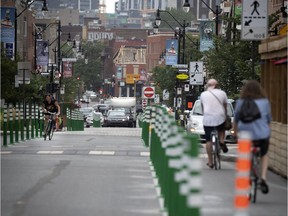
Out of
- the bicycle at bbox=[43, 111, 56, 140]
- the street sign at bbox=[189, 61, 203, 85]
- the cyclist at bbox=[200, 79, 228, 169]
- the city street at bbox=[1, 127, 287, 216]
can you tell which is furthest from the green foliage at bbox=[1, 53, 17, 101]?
the cyclist at bbox=[200, 79, 228, 169]

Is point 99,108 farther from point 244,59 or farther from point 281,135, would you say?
point 281,135

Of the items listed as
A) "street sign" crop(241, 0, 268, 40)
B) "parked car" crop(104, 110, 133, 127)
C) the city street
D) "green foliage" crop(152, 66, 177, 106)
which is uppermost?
"street sign" crop(241, 0, 268, 40)

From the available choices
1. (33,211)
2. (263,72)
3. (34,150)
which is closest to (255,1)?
(263,72)

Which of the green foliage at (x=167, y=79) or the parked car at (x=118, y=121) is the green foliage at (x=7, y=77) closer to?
the parked car at (x=118, y=121)

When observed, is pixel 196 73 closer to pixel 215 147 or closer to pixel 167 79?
pixel 215 147

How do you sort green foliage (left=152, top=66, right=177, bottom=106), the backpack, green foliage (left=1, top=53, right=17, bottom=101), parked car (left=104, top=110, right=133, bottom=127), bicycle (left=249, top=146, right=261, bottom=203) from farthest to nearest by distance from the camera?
1. green foliage (left=152, top=66, right=177, bottom=106)
2. parked car (left=104, top=110, right=133, bottom=127)
3. green foliage (left=1, top=53, right=17, bottom=101)
4. the backpack
5. bicycle (left=249, top=146, right=261, bottom=203)

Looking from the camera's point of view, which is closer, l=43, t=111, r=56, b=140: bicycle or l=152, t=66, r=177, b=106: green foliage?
l=43, t=111, r=56, b=140: bicycle

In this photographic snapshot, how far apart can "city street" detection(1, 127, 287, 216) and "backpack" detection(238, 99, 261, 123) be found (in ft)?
3.97

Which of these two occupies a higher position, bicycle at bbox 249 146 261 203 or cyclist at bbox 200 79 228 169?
cyclist at bbox 200 79 228 169

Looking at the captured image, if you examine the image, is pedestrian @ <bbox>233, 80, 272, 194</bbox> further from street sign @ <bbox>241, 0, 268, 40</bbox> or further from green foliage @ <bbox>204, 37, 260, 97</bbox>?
green foliage @ <bbox>204, 37, 260, 97</bbox>

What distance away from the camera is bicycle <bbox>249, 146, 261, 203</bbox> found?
15617mm

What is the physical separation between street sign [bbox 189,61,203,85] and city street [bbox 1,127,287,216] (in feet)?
110

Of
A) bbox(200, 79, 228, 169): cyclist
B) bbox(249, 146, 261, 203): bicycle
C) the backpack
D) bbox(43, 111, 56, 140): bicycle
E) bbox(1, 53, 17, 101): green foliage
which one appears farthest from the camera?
bbox(1, 53, 17, 101): green foliage

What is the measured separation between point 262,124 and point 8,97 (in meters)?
35.1
